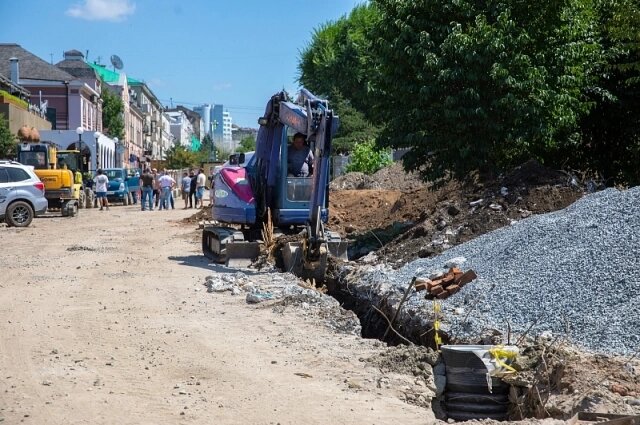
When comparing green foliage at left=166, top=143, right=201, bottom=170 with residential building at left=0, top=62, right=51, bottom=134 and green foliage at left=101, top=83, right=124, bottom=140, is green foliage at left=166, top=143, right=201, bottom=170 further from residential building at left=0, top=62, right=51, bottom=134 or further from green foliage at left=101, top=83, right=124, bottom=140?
residential building at left=0, top=62, right=51, bottom=134

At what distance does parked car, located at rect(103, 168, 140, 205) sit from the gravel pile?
31.6 m

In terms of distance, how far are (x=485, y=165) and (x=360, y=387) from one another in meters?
10.9

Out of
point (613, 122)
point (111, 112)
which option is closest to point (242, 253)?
point (613, 122)

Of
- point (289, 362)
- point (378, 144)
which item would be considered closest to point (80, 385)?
point (289, 362)

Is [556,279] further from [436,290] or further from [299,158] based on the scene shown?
[299,158]

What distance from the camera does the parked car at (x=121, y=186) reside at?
4241 centimetres

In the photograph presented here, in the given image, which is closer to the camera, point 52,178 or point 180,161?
point 52,178

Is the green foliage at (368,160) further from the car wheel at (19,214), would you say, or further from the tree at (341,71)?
the car wheel at (19,214)

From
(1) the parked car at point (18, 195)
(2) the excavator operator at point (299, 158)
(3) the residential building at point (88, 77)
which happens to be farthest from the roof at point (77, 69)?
(2) the excavator operator at point (299, 158)

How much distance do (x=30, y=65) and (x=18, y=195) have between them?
1680 inches

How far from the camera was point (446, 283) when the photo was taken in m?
10.5

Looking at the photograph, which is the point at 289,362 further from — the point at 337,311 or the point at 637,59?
the point at 637,59

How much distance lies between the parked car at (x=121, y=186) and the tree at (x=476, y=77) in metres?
26.9

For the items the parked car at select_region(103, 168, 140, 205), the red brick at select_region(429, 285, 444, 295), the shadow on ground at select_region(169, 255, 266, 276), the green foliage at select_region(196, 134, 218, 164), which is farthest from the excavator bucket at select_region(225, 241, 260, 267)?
the green foliage at select_region(196, 134, 218, 164)
